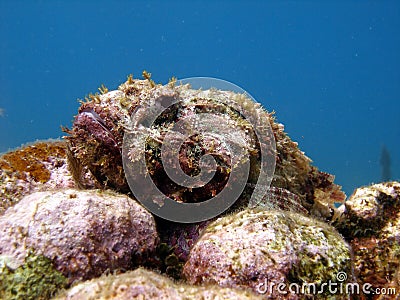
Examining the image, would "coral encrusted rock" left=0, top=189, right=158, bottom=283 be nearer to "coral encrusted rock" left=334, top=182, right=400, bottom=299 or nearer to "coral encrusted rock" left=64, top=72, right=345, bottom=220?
"coral encrusted rock" left=64, top=72, right=345, bottom=220

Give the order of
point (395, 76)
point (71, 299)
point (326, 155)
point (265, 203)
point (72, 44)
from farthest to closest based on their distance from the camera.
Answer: point (72, 44) → point (395, 76) → point (326, 155) → point (265, 203) → point (71, 299)

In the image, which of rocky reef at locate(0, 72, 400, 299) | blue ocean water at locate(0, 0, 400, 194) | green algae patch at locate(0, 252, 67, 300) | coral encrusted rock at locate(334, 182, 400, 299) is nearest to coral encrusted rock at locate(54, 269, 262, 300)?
rocky reef at locate(0, 72, 400, 299)

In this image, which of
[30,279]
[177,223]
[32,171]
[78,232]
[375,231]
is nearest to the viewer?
[30,279]

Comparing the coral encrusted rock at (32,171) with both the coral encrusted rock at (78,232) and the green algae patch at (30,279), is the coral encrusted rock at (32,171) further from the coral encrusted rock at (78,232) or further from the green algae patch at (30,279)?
the green algae patch at (30,279)

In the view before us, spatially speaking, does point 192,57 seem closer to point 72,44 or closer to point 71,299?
point 72,44

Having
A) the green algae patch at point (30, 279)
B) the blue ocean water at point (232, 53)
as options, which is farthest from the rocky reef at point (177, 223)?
the blue ocean water at point (232, 53)

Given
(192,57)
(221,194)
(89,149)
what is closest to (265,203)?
(221,194)

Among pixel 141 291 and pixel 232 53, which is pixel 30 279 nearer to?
pixel 141 291

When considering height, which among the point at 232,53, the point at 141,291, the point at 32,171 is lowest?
the point at 141,291

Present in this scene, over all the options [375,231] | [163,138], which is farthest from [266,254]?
[375,231]
